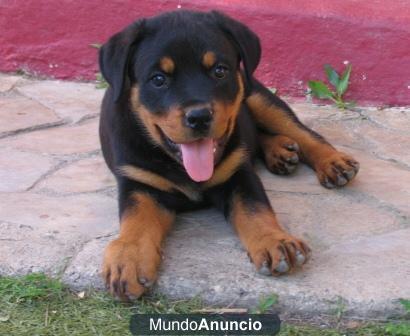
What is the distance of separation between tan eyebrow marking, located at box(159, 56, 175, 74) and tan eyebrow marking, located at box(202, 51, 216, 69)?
0.12 meters

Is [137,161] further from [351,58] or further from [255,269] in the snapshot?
[351,58]

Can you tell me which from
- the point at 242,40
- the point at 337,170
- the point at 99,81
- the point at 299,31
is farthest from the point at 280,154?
the point at 99,81

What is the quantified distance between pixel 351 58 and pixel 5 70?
7.82ft

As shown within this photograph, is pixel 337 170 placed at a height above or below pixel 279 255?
below

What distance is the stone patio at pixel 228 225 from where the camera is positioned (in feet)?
9.14

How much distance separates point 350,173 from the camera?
3.68m

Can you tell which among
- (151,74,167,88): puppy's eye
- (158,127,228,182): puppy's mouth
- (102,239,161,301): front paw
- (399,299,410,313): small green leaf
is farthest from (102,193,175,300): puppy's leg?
(399,299,410,313): small green leaf

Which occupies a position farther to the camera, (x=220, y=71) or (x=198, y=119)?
(x=220, y=71)

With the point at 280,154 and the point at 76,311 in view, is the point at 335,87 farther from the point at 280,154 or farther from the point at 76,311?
the point at 76,311

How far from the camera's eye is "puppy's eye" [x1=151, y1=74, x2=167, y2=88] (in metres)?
3.04

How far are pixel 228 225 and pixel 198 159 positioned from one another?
35cm

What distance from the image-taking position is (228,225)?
3.31 metres

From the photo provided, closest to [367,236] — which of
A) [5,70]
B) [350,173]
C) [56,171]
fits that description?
[350,173]

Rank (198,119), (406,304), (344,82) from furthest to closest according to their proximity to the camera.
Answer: (344,82), (198,119), (406,304)
